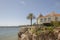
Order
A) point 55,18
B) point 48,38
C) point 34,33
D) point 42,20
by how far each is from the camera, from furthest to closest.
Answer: point 42,20
point 55,18
point 34,33
point 48,38

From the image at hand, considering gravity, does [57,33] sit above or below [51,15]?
below

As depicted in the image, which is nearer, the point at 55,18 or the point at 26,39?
the point at 26,39

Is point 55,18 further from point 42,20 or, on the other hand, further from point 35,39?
point 35,39

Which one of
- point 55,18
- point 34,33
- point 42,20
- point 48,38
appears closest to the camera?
point 48,38

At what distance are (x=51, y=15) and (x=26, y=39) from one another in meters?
17.4

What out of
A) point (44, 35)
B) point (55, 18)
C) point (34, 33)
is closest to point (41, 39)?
point (44, 35)

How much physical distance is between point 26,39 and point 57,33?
5515mm

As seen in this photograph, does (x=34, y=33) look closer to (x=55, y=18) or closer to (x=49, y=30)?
(x=49, y=30)

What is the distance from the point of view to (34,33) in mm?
25375

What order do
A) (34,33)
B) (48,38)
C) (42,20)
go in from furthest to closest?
(42,20) → (34,33) → (48,38)

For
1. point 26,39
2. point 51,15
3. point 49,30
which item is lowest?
point 26,39

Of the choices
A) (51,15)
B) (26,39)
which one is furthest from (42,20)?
(26,39)

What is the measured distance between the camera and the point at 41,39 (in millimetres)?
23453

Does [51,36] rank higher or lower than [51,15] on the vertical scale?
lower
